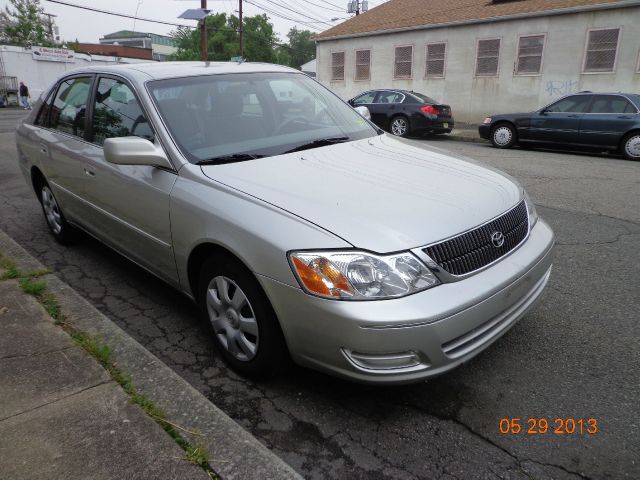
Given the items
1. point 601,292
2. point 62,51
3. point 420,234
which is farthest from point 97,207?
point 62,51

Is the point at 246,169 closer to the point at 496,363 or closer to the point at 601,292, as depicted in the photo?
the point at 496,363

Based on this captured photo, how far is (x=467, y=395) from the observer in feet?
8.48

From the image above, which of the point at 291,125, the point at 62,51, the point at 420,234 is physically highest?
the point at 62,51

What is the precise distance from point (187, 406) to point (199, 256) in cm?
81

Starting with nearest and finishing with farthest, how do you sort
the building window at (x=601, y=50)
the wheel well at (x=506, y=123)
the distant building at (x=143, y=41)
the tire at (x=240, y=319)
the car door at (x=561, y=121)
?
the tire at (x=240, y=319)
the car door at (x=561, y=121)
the wheel well at (x=506, y=123)
the building window at (x=601, y=50)
the distant building at (x=143, y=41)

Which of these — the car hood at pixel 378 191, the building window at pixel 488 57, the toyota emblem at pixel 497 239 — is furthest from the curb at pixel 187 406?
the building window at pixel 488 57

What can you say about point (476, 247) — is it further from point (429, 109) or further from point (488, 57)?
point (488, 57)

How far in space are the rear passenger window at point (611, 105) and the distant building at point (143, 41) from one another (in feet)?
306

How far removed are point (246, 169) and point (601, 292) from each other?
2.74 m

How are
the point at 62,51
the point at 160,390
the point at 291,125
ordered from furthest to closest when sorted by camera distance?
the point at 62,51 → the point at 291,125 → the point at 160,390

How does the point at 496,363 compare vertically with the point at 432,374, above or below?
below

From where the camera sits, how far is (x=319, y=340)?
→ 2236mm

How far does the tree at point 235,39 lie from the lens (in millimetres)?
59844

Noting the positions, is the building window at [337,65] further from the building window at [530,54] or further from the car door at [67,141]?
the car door at [67,141]
